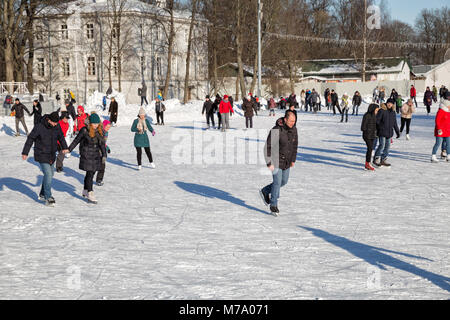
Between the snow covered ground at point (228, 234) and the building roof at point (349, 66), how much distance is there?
174 ft

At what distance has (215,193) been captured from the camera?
33.0 feet

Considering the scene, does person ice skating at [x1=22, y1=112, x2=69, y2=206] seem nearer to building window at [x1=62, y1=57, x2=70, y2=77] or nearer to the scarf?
the scarf

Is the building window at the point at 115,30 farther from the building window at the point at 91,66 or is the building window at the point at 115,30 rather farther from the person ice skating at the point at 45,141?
the person ice skating at the point at 45,141

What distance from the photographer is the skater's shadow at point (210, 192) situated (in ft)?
30.3

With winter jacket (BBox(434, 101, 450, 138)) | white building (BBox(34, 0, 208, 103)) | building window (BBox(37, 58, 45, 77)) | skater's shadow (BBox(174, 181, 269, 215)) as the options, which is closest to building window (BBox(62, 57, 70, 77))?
white building (BBox(34, 0, 208, 103))

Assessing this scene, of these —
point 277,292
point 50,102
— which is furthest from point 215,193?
point 50,102

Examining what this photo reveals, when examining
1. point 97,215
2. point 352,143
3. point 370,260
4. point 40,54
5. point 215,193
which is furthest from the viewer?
point 40,54

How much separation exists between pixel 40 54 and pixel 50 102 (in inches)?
865

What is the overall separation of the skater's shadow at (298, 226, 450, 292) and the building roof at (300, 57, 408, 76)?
57.3m

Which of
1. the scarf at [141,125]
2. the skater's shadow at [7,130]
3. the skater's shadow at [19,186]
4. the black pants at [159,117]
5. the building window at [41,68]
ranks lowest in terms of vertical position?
the skater's shadow at [19,186]

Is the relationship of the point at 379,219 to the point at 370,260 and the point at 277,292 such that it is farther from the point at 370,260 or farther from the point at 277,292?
the point at 277,292

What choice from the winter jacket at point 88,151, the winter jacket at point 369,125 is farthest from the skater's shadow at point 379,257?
the winter jacket at point 369,125

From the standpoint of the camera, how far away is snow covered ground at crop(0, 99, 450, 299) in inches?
202

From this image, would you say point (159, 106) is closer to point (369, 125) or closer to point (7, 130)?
point (7, 130)
